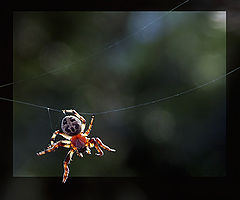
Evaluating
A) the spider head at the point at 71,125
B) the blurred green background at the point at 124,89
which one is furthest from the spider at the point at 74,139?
the blurred green background at the point at 124,89

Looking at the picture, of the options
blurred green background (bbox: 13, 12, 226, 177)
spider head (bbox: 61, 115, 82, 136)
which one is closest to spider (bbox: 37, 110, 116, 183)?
spider head (bbox: 61, 115, 82, 136)

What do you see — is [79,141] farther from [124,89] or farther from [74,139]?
[124,89]

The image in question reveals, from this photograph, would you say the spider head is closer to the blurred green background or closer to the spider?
the spider

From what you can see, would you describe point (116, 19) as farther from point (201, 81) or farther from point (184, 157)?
point (184, 157)

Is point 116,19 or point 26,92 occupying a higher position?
point 116,19

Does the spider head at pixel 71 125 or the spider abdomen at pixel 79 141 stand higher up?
the spider head at pixel 71 125

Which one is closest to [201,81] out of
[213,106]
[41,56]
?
[213,106]

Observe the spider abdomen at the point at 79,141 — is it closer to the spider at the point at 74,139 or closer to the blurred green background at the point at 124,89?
the spider at the point at 74,139
